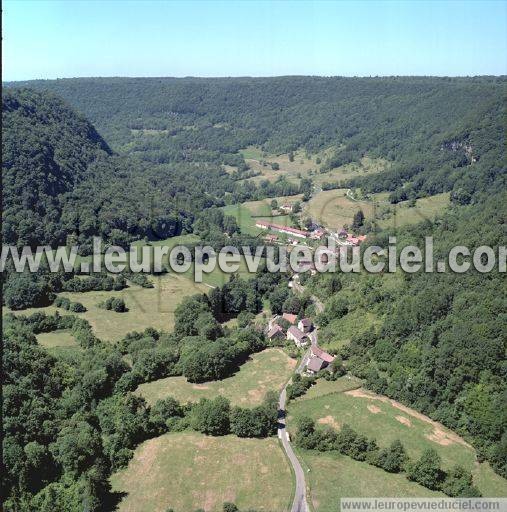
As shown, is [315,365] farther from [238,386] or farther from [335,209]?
[335,209]

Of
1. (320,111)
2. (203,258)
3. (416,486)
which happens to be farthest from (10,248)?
(320,111)

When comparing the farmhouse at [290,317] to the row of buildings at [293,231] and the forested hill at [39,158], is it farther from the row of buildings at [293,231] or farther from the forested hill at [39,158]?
the forested hill at [39,158]

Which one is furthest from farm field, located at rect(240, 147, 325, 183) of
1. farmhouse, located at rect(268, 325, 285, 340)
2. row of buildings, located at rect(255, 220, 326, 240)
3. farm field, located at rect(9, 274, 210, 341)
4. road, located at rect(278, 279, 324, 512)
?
road, located at rect(278, 279, 324, 512)

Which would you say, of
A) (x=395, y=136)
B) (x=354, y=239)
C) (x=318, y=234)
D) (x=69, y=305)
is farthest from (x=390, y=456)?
(x=395, y=136)

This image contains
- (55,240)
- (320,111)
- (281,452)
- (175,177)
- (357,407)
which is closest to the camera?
(281,452)

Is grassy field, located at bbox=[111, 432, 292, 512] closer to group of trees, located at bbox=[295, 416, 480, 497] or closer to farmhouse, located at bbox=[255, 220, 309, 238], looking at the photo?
group of trees, located at bbox=[295, 416, 480, 497]

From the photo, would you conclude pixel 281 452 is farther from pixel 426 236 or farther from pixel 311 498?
pixel 426 236
